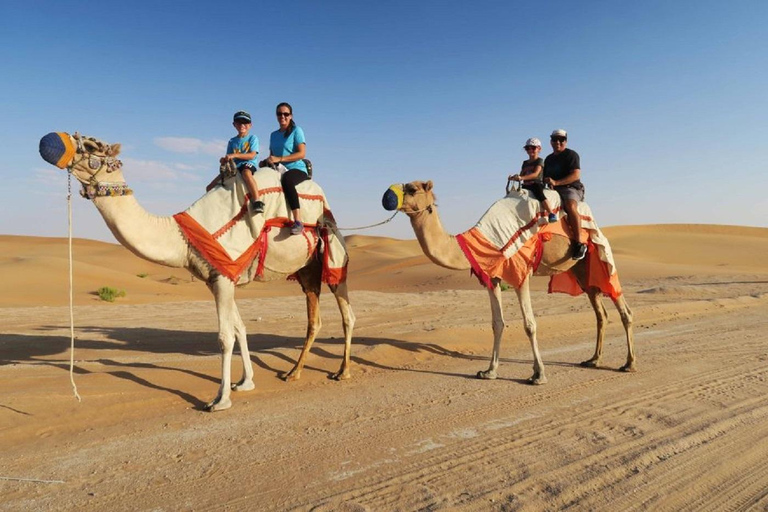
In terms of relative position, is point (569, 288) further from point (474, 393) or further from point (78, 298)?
point (78, 298)

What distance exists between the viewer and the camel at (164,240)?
4352mm

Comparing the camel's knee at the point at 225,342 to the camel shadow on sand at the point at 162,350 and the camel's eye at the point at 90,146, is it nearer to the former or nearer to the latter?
the camel shadow on sand at the point at 162,350

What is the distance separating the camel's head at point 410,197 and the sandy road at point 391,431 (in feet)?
7.12

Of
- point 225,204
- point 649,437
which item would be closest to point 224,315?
point 225,204

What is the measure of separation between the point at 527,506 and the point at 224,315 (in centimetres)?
351

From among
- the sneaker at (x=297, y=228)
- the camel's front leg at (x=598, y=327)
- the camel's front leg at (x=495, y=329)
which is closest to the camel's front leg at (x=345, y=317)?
the sneaker at (x=297, y=228)

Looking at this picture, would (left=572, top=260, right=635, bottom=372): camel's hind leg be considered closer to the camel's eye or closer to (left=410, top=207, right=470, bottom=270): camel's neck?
(left=410, top=207, right=470, bottom=270): camel's neck

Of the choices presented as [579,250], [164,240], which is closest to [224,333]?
[164,240]

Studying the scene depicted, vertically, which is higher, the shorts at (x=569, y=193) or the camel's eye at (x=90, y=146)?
the camel's eye at (x=90, y=146)

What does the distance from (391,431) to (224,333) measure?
2.08m

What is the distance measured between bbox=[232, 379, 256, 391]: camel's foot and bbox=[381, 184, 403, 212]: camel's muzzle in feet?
8.65

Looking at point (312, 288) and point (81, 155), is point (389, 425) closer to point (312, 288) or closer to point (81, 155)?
point (312, 288)

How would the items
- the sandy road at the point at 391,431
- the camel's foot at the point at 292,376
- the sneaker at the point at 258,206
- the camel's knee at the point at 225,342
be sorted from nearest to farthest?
the sandy road at the point at 391,431 < the camel's knee at the point at 225,342 < the sneaker at the point at 258,206 < the camel's foot at the point at 292,376

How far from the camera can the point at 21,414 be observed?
457 cm
